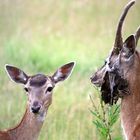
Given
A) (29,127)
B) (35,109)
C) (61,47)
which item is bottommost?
(29,127)

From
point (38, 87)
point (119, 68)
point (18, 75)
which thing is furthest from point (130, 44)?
point (18, 75)

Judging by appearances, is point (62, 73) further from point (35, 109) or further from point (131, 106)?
point (131, 106)

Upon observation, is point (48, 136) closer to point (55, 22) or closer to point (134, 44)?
point (134, 44)

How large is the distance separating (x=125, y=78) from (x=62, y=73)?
1815 mm

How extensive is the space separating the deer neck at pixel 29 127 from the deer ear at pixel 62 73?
2.03ft

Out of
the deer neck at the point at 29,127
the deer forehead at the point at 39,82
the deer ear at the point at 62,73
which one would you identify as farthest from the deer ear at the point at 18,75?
the deer neck at the point at 29,127

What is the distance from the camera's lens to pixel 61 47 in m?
21.3

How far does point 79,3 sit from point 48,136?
11997mm

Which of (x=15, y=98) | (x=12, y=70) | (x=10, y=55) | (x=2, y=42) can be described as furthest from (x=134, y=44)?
(x=2, y=42)

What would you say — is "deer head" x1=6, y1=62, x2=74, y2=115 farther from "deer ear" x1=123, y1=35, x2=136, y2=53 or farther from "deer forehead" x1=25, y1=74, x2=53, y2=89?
"deer ear" x1=123, y1=35, x2=136, y2=53

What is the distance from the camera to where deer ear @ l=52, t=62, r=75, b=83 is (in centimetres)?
1105

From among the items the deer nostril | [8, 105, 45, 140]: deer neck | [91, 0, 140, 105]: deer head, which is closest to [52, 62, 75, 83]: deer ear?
[8, 105, 45, 140]: deer neck

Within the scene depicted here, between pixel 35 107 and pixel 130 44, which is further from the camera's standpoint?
pixel 35 107

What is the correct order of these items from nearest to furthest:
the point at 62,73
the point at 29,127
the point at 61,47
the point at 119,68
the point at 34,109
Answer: the point at 119,68
the point at 34,109
the point at 29,127
the point at 62,73
the point at 61,47
